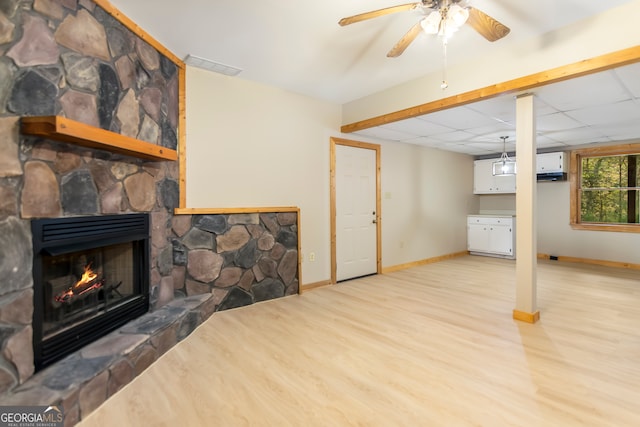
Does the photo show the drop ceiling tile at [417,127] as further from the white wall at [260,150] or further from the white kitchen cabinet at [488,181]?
the white kitchen cabinet at [488,181]

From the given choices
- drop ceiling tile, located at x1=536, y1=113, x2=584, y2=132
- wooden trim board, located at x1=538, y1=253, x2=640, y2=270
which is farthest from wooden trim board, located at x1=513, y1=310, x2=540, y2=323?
wooden trim board, located at x1=538, y1=253, x2=640, y2=270

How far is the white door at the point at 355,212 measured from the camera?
4.62 meters

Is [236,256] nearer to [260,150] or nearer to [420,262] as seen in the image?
[260,150]

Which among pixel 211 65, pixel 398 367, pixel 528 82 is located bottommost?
pixel 398 367

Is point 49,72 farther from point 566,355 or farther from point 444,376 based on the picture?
point 566,355

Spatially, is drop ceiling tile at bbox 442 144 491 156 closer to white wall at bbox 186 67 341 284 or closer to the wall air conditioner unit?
the wall air conditioner unit

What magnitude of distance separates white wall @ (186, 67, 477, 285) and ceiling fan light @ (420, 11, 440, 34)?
2245 mm

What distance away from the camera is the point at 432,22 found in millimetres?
1981

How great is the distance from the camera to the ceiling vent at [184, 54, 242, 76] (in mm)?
3088

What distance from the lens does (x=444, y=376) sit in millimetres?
2152

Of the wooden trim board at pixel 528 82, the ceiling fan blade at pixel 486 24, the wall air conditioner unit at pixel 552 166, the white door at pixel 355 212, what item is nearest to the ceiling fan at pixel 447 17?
the ceiling fan blade at pixel 486 24

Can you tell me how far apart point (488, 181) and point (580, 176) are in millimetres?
1564

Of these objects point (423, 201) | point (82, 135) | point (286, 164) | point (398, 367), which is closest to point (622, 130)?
point (423, 201)

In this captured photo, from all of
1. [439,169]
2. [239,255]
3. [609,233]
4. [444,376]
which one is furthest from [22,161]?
[609,233]
